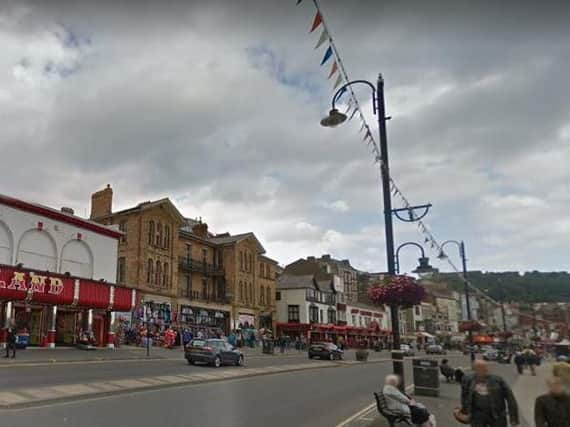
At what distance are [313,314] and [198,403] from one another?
190ft

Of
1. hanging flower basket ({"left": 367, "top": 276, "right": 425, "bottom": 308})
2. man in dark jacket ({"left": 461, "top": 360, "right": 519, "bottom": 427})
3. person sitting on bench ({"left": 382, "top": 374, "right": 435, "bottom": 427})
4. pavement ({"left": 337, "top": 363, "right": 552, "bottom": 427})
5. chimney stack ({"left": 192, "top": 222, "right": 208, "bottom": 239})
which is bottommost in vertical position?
pavement ({"left": 337, "top": 363, "right": 552, "bottom": 427})

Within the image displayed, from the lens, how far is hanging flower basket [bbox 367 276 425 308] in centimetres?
1197

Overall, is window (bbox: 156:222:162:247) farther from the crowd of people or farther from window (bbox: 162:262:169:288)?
the crowd of people

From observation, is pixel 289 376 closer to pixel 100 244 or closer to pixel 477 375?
pixel 477 375

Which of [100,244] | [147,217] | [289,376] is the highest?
[147,217]

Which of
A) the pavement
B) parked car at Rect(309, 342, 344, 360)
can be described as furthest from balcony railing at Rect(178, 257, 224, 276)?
the pavement

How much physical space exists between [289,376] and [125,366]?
6774mm

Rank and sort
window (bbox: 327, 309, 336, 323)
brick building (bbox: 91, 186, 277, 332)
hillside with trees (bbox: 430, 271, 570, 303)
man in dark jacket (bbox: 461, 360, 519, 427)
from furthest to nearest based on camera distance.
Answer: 1. window (bbox: 327, 309, 336, 323)
2. brick building (bbox: 91, 186, 277, 332)
3. hillside with trees (bbox: 430, 271, 570, 303)
4. man in dark jacket (bbox: 461, 360, 519, 427)

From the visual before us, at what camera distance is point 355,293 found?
93.6 m

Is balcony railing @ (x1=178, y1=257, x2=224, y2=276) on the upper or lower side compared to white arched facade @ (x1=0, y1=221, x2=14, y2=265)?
upper

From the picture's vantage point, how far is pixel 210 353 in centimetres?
2497

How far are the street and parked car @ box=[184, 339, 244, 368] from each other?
3893 mm

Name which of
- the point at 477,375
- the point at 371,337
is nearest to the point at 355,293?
the point at 371,337

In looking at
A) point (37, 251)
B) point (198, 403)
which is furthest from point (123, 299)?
point (198, 403)
